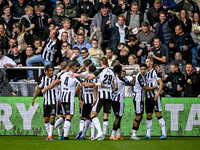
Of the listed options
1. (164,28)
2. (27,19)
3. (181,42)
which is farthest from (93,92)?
(27,19)

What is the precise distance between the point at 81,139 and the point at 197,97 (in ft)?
13.2

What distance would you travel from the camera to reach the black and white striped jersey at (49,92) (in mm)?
11555

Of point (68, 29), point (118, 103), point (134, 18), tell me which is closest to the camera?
point (118, 103)

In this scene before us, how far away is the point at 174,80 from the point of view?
13969 mm

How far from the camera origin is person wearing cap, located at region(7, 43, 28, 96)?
13961mm

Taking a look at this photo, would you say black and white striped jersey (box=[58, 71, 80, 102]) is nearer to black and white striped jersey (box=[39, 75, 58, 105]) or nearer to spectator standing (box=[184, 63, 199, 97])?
black and white striped jersey (box=[39, 75, 58, 105])

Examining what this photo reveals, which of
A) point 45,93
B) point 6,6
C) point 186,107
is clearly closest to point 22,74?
point 45,93

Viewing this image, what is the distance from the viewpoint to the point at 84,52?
1322 cm

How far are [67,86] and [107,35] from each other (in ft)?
18.5

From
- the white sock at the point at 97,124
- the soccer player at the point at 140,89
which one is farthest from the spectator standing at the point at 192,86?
the white sock at the point at 97,124

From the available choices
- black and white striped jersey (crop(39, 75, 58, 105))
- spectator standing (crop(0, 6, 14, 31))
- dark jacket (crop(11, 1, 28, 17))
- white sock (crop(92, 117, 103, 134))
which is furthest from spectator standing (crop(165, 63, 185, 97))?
dark jacket (crop(11, 1, 28, 17))

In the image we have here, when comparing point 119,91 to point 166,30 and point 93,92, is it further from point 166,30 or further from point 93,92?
point 166,30

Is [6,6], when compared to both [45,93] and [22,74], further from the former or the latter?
[45,93]

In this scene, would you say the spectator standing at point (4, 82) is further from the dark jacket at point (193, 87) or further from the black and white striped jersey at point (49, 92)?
the dark jacket at point (193, 87)
